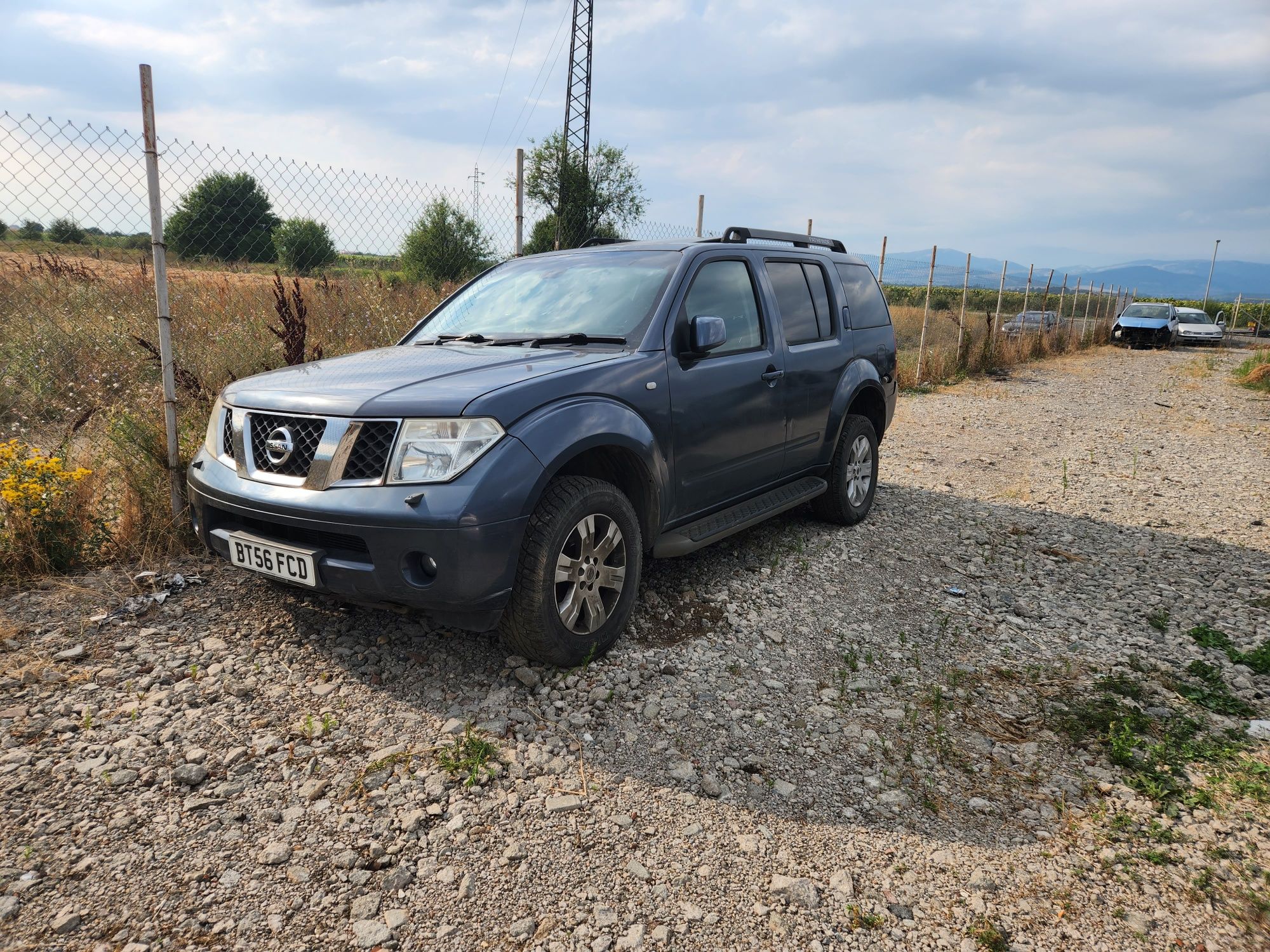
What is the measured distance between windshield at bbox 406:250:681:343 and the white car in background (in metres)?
30.6

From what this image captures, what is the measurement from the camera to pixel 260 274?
8.41 metres

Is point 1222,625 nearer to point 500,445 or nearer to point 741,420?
point 741,420

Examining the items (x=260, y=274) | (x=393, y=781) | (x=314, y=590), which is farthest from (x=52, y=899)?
(x=260, y=274)

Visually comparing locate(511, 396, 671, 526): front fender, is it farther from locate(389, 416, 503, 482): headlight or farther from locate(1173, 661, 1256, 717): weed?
locate(1173, 661, 1256, 717): weed

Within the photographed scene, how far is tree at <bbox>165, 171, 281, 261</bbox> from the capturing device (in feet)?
20.6

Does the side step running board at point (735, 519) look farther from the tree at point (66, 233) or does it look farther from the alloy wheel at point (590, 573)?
the tree at point (66, 233)

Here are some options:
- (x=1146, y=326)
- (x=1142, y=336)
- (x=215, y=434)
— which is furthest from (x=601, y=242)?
(x=1142, y=336)

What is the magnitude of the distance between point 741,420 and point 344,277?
643 centimetres

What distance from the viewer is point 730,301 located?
4332 mm

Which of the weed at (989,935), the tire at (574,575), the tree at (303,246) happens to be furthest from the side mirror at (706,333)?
the tree at (303,246)

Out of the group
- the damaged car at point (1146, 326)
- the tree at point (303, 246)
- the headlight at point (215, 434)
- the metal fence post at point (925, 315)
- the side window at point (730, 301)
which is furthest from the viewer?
the damaged car at point (1146, 326)

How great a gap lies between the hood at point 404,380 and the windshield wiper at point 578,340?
89 millimetres

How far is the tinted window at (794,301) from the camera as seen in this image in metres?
4.77

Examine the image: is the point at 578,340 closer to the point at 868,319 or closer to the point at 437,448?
the point at 437,448
